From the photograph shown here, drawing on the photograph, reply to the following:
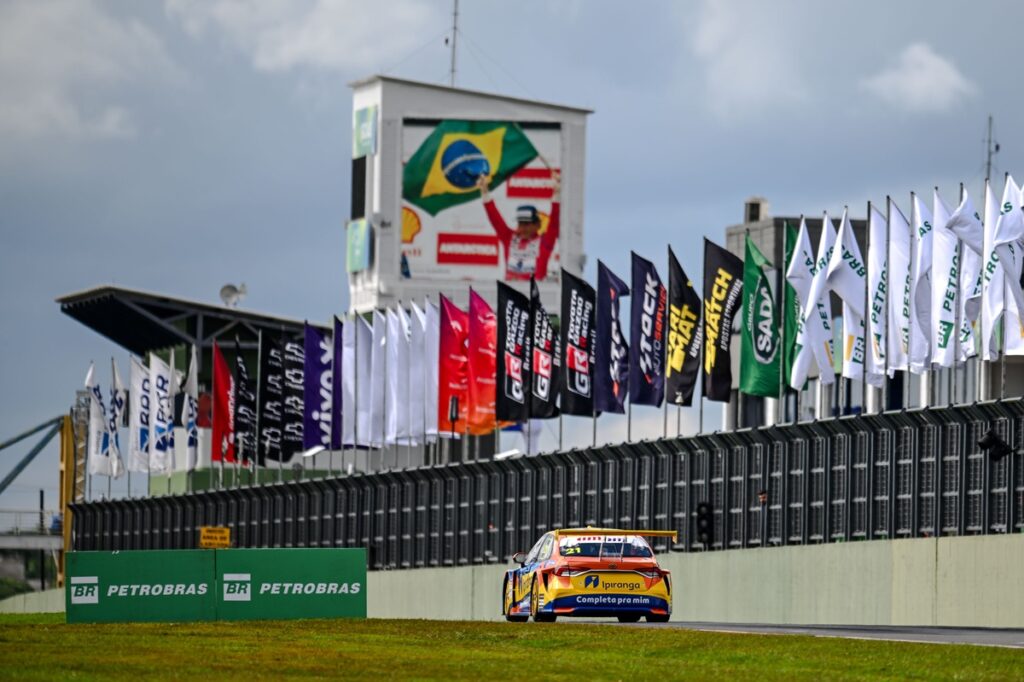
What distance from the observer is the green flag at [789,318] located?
5153 cm

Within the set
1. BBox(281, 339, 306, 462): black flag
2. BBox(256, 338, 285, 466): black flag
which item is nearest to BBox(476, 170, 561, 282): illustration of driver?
BBox(256, 338, 285, 466): black flag

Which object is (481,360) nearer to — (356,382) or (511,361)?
(511,361)

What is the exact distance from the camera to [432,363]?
230 feet

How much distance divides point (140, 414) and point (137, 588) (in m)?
54.8

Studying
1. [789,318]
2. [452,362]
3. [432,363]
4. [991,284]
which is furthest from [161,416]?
[991,284]

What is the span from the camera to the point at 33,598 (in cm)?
9650

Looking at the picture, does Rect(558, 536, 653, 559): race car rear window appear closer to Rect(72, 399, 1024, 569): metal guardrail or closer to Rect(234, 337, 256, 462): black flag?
Rect(72, 399, 1024, 569): metal guardrail

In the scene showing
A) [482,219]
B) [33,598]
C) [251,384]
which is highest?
[482,219]

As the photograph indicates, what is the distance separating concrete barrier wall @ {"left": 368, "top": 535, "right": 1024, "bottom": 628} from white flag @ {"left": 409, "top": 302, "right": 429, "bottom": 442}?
40.0 ft

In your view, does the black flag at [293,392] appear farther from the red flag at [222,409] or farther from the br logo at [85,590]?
the br logo at [85,590]

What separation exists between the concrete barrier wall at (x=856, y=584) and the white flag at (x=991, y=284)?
14.4ft

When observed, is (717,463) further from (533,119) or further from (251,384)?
(533,119)

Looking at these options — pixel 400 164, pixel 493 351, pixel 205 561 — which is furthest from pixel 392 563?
pixel 400 164

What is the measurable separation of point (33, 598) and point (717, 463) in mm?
47432
